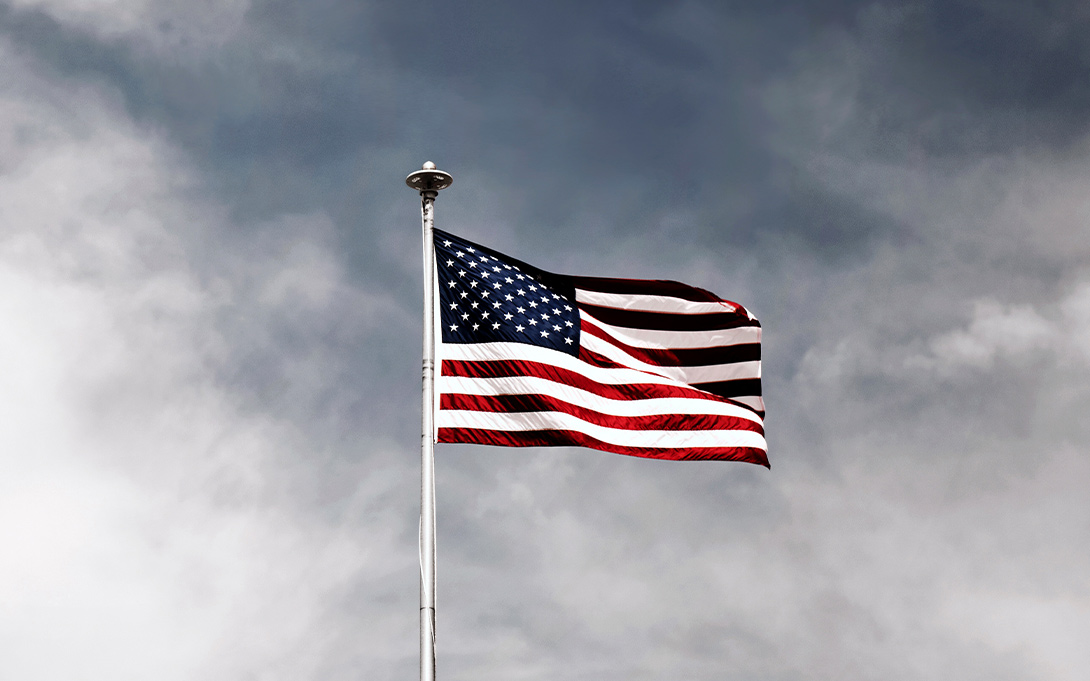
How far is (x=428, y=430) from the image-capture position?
1825cm

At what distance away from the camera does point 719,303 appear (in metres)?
24.0

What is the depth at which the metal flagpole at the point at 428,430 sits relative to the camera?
16.9 meters

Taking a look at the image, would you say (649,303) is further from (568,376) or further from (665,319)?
(568,376)

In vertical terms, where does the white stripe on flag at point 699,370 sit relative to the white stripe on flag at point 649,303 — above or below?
below

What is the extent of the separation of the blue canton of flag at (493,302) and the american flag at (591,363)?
0.08 ft

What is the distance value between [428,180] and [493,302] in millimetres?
2574

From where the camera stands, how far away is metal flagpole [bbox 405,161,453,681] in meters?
16.9

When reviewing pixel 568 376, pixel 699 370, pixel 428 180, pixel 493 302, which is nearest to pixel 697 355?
pixel 699 370

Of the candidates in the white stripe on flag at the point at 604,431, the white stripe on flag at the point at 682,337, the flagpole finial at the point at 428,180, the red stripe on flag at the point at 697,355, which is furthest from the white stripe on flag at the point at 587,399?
the flagpole finial at the point at 428,180

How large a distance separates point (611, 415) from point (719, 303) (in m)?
4.16

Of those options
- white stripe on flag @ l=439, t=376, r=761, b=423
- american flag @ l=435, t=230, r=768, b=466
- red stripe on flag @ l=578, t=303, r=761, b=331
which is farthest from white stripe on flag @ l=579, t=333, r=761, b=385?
white stripe on flag @ l=439, t=376, r=761, b=423

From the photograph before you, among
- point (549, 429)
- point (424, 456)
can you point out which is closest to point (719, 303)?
point (549, 429)

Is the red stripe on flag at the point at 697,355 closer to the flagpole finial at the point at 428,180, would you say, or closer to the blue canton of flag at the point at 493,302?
the blue canton of flag at the point at 493,302

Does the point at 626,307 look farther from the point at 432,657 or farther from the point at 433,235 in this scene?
the point at 432,657
